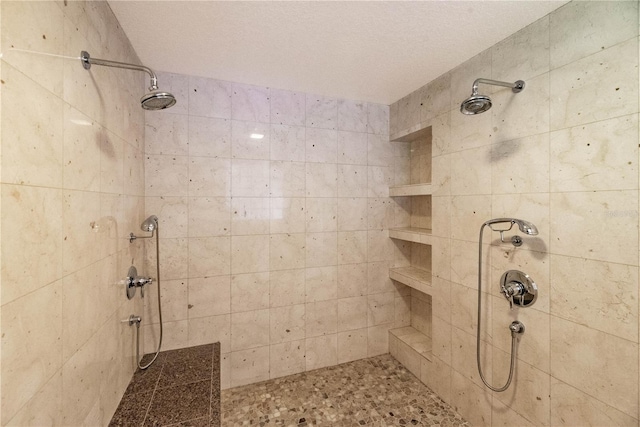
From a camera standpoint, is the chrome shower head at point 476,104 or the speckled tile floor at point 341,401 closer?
the chrome shower head at point 476,104

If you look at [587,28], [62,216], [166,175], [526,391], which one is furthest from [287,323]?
[587,28]

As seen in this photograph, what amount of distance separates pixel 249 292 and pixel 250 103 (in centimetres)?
154

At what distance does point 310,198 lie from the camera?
240 centimetres

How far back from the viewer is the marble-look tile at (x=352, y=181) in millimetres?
2500

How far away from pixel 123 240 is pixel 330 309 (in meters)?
1.68

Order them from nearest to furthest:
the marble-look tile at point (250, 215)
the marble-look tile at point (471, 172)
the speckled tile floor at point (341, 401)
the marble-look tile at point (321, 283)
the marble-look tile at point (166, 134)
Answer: the marble-look tile at point (471, 172) → the speckled tile floor at point (341, 401) → the marble-look tile at point (166, 134) → the marble-look tile at point (250, 215) → the marble-look tile at point (321, 283)

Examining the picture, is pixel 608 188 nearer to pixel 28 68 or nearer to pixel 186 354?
pixel 28 68

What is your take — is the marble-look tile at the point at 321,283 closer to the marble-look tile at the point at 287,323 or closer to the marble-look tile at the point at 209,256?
the marble-look tile at the point at 287,323

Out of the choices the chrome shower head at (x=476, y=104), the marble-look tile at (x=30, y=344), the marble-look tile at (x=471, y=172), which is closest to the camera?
the marble-look tile at (x=30, y=344)

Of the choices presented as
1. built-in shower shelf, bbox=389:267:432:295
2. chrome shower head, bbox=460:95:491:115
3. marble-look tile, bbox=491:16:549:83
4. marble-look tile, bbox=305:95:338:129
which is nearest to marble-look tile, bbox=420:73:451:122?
marble-look tile, bbox=491:16:549:83

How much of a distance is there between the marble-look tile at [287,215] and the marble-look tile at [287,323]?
0.67 metres

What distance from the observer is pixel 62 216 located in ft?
3.21

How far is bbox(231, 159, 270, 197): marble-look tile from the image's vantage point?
2.19m

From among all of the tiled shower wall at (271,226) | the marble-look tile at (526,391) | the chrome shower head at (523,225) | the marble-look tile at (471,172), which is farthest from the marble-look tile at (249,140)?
the marble-look tile at (526,391)
